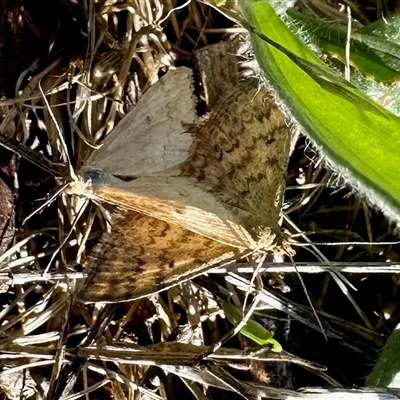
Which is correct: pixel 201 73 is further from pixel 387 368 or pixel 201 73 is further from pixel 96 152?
pixel 387 368

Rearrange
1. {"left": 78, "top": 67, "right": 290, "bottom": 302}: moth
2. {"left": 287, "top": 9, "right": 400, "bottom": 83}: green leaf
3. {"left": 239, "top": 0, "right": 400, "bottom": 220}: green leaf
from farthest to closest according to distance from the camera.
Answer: {"left": 78, "top": 67, "right": 290, "bottom": 302}: moth → {"left": 287, "top": 9, "right": 400, "bottom": 83}: green leaf → {"left": 239, "top": 0, "right": 400, "bottom": 220}: green leaf

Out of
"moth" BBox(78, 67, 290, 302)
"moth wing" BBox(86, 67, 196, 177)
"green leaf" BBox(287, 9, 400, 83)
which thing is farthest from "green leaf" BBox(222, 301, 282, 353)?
"green leaf" BBox(287, 9, 400, 83)

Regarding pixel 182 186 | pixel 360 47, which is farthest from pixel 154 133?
pixel 360 47

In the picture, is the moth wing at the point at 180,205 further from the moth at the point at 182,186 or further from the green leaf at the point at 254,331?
the green leaf at the point at 254,331

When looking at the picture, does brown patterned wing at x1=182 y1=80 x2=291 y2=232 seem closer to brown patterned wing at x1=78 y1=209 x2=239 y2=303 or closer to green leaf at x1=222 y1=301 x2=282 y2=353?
brown patterned wing at x1=78 y1=209 x2=239 y2=303

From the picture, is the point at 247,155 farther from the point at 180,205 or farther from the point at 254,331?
the point at 254,331

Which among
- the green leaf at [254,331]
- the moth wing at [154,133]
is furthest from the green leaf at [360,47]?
the green leaf at [254,331]
